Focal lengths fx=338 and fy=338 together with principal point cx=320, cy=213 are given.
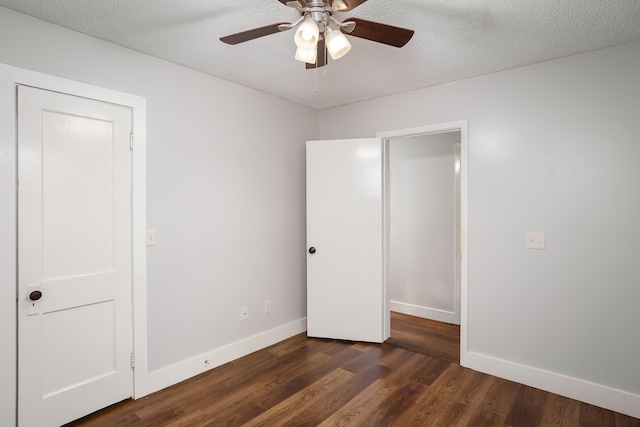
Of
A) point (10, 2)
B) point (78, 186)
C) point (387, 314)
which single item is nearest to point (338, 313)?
point (387, 314)

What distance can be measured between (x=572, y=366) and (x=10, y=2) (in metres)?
4.23

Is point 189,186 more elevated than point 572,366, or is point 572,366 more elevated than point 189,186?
point 189,186

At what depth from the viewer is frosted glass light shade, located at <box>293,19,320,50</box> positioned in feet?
4.84

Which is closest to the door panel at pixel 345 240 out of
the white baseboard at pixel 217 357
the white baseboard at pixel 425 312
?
the white baseboard at pixel 217 357

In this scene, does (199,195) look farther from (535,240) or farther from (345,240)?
(535,240)

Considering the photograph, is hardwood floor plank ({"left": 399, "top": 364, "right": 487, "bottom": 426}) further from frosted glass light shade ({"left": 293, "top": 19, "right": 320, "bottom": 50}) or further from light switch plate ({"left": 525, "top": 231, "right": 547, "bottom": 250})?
frosted glass light shade ({"left": 293, "top": 19, "right": 320, "bottom": 50})

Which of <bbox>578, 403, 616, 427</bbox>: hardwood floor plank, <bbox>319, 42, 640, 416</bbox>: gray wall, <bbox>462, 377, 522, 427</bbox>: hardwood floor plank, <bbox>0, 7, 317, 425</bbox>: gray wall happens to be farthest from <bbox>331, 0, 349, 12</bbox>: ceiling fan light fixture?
<bbox>578, 403, 616, 427</bbox>: hardwood floor plank

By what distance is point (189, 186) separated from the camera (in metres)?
2.73

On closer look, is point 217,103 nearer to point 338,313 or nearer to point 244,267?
point 244,267

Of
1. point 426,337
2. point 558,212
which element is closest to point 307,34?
point 558,212

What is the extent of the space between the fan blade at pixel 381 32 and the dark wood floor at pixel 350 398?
2217mm

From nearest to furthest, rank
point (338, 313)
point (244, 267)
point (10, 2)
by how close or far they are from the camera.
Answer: point (10, 2), point (244, 267), point (338, 313)

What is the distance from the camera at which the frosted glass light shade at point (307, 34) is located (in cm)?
148

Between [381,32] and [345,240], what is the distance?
7.22ft
